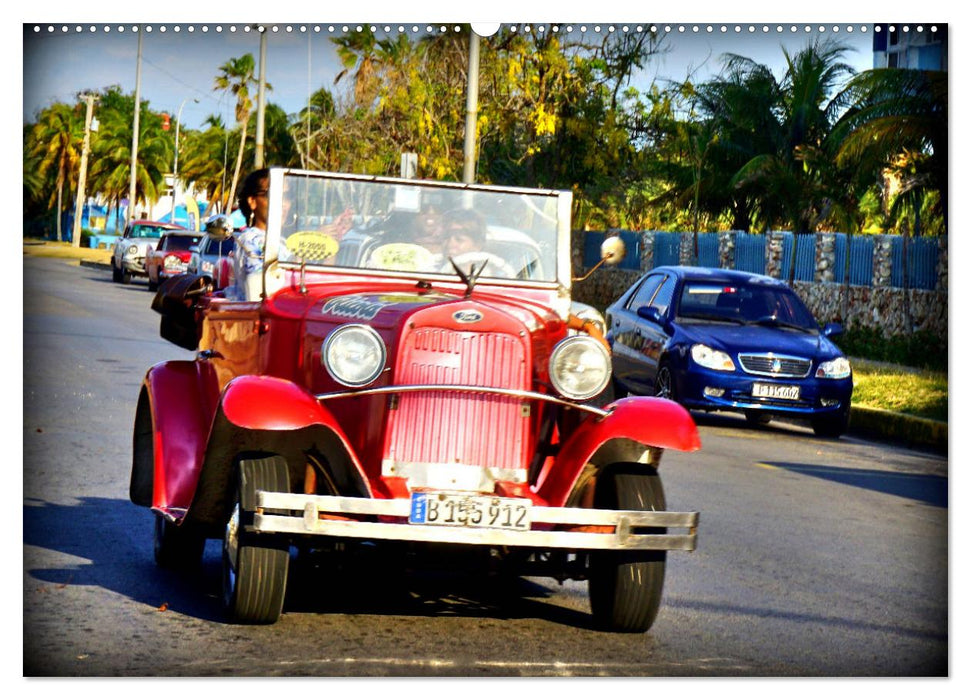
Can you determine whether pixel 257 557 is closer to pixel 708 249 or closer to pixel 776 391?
pixel 776 391

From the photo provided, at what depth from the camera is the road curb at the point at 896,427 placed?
1389 cm

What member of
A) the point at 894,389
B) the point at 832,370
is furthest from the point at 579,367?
the point at 894,389

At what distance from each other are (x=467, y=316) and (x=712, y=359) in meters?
8.83

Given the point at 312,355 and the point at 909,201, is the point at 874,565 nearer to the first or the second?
the point at 312,355

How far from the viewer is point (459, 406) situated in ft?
19.1

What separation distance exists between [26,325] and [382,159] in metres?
19.6

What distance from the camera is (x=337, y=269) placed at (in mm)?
6824

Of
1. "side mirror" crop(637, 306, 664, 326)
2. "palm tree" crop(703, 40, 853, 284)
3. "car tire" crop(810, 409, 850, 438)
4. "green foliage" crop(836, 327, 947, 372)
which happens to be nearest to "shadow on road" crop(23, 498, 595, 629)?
"green foliage" crop(836, 327, 947, 372)

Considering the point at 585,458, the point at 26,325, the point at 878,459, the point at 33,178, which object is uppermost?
the point at 33,178

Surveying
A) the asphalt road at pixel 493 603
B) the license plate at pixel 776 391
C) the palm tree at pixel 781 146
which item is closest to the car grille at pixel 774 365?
the license plate at pixel 776 391

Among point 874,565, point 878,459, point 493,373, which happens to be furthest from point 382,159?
point 493,373

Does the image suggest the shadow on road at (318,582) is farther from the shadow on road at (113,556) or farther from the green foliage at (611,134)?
the green foliage at (611,134)

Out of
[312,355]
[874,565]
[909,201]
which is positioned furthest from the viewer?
[909,201]

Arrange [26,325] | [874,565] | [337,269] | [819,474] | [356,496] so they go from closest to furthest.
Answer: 1. [26,325]
2. [356,496]
3. [337,269]
4. [874,565]
5. [819,474]
